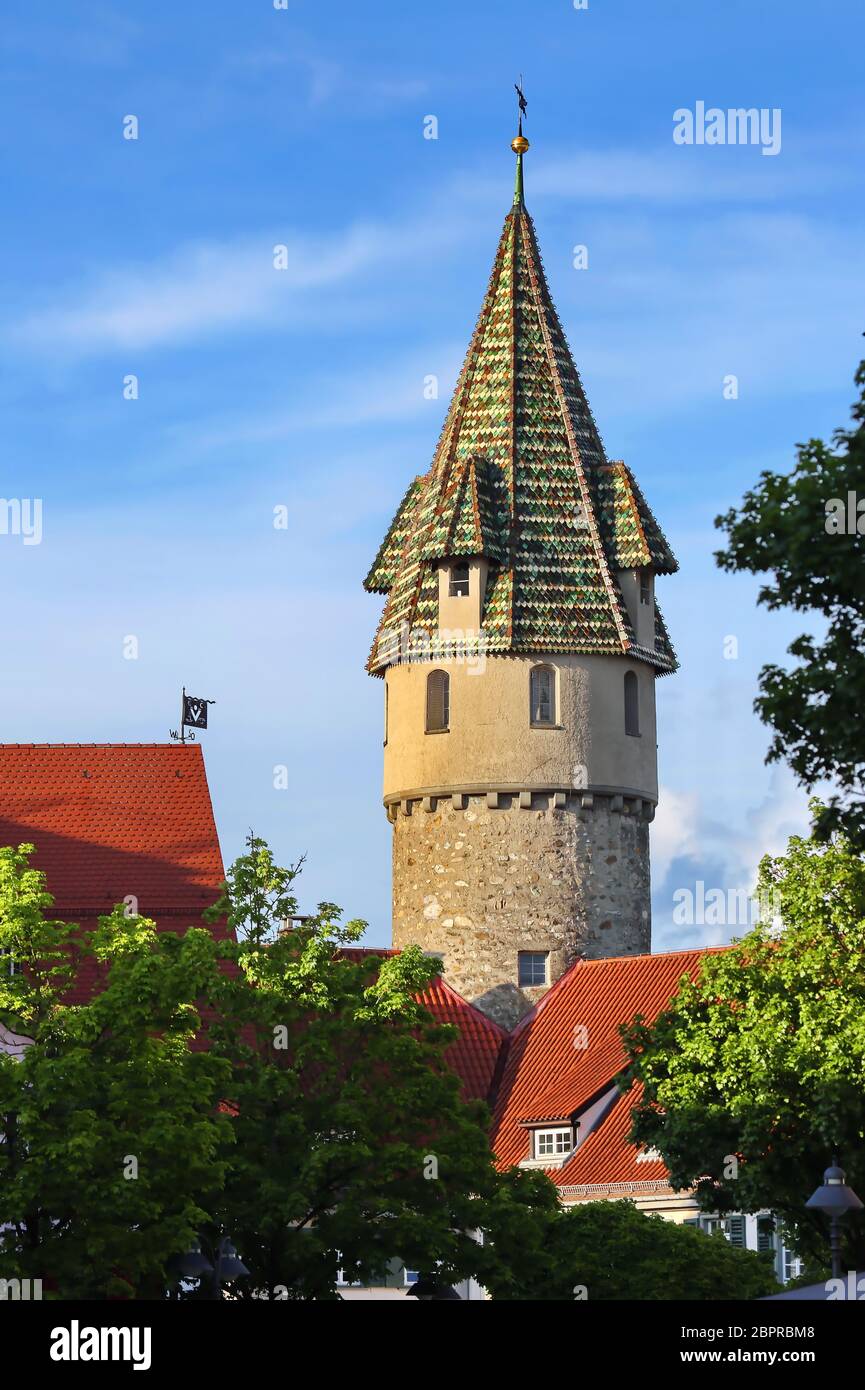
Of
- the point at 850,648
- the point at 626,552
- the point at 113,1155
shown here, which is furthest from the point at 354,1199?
the point at 626,552

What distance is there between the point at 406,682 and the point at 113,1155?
2950cm

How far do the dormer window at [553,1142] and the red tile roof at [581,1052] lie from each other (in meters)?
0.33

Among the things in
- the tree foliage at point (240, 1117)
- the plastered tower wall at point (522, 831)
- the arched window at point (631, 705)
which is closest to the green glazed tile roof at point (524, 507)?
the arched window at point (631, 705)

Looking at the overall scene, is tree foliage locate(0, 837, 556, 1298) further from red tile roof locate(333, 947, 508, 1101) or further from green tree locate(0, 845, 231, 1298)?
red tile roof locate(333, 947, 508, 1101)

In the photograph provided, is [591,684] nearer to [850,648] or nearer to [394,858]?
[394,858]

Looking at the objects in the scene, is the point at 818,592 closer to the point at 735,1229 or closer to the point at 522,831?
the point at 735,1229

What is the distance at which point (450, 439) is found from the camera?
68312 millimetres

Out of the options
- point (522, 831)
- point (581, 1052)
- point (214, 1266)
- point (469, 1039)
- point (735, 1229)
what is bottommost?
point (214, 1266)

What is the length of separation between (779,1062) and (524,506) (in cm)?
2668

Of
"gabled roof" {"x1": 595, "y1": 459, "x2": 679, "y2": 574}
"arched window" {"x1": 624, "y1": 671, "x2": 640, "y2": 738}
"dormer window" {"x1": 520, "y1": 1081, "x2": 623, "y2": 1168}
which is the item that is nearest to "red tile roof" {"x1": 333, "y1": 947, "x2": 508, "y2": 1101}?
"dormer window" {"x1": 520, "y1": 1081, "x2": 623, "y2": 1168}

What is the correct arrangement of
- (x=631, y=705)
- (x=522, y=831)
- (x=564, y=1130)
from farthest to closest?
(x=631, y=705)
(x=522, y=831)
(x=564, y=1130)

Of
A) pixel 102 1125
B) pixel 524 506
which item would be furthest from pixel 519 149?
pixel 102 1125

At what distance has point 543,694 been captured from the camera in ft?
212

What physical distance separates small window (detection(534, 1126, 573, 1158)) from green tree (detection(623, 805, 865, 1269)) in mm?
14388
